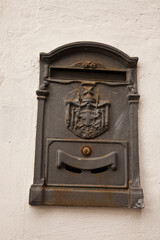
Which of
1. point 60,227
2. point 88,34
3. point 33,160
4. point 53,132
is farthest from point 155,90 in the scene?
point 60,227

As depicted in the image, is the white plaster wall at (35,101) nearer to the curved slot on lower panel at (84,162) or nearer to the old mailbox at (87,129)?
the old mailbox at (87,129)

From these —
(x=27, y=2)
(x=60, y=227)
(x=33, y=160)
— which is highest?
(x=27, y=2)

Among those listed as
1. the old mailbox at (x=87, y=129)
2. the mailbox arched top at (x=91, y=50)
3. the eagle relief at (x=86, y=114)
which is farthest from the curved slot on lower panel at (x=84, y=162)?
the mailbox arched top at (x=91, y=50)

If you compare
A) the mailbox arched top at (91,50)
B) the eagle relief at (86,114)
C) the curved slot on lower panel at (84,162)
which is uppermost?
the mailbox arched top at (91,50)

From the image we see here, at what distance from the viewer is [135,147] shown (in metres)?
2.45

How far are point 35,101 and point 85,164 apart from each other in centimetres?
76

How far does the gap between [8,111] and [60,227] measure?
114cm

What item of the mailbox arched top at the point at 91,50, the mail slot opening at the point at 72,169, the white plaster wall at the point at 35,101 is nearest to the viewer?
the white plaster wall at the point at 35,101

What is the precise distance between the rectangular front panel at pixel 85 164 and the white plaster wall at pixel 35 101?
188 millimetres

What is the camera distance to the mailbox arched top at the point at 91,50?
8.43ft

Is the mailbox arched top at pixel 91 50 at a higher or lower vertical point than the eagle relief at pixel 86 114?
higher

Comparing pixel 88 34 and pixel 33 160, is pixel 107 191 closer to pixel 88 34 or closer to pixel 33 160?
pixel 33 160

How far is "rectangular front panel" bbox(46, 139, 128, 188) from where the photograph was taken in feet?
7.75

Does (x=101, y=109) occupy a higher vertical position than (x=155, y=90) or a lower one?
lower
